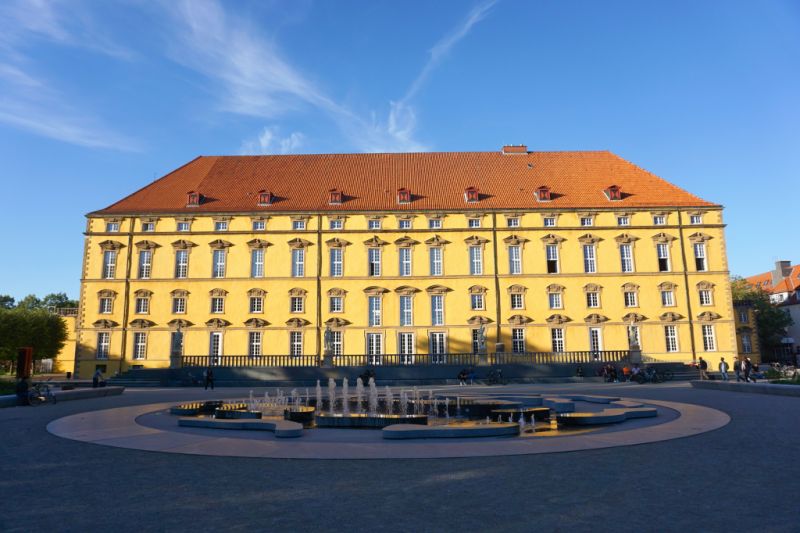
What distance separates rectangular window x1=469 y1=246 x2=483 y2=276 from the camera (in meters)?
43.5

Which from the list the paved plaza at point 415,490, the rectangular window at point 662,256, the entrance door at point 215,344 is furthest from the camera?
the rectangular window at point 662,256

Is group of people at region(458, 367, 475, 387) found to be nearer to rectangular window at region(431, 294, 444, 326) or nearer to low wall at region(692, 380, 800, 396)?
rectangular window at region(431, 294, 444, 326)

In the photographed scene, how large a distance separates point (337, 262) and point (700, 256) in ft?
103

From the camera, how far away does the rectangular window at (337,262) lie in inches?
1713

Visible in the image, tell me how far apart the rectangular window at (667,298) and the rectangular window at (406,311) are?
21186 millimetres

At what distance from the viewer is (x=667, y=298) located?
42.9 metres

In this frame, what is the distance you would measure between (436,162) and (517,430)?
136 ft

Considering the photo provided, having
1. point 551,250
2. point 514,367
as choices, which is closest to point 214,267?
point 514,367

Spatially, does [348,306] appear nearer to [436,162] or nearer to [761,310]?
[436,162]

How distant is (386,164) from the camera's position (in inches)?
1983

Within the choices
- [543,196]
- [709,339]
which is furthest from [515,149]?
[709,339]

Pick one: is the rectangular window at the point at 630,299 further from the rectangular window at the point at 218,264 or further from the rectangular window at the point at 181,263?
the rectangular window at the point at 181,263

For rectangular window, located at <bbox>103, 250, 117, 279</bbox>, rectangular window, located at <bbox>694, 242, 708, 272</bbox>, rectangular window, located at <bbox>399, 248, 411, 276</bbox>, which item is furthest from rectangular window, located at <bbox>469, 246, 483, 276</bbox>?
rectangular window, located at <bbox>103, 250, 117, 279</bbox>

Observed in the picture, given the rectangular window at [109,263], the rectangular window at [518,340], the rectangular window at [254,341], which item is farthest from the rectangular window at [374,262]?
the rectangular window at [109,263]
